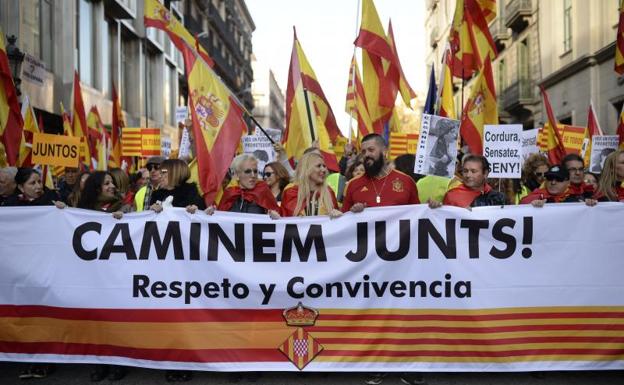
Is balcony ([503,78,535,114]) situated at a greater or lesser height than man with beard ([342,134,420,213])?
greater

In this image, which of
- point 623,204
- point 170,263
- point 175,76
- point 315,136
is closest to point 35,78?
point 315,136

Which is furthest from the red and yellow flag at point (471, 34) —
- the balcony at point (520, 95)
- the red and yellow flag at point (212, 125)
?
the balcony at point (520, 95)

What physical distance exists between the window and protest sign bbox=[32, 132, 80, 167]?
61.1 feet

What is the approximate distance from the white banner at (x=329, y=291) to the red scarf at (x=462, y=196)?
0.40 meters

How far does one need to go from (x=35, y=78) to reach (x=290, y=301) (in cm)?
654

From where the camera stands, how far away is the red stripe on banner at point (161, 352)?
505cm

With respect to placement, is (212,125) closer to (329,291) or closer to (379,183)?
(379,183)

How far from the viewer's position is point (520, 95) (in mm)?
27922

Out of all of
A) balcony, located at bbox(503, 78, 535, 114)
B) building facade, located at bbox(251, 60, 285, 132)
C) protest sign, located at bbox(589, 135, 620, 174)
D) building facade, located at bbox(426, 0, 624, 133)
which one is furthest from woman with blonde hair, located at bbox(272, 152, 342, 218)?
building facade, located at bbox(251, 60, 285, 132)

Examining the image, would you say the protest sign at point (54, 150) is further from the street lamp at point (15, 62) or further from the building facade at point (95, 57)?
the building facade at point (95, 57)

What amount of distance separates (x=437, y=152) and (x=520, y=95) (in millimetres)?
23303

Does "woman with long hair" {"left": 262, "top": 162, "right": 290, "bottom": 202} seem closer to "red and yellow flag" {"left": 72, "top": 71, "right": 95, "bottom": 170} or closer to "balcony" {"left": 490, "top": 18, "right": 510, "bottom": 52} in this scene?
"red and yellow flag" {"left": 72, "top": 71, "right": 95, "bottom": 170}

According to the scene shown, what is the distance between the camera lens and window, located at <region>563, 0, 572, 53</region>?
74.3ft

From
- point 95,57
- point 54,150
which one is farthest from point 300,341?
point 95,57
